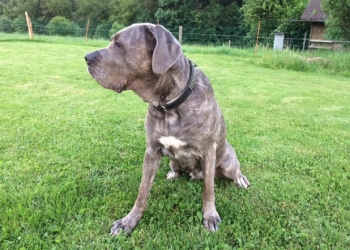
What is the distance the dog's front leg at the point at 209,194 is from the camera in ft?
7.80

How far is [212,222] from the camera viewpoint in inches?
94.2

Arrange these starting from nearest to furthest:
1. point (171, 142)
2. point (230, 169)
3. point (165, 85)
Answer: point (165, 85) → point (171, 142) → point (230, 169)

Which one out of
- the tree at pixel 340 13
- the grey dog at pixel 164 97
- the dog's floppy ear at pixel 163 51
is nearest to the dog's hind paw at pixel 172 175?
the grey dog at pixel 164 97

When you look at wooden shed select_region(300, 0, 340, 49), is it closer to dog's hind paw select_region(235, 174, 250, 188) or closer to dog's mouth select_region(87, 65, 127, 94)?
dog's hind paw select_region(235, 174, 250, 188)

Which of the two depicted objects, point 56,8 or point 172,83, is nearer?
point 172,83

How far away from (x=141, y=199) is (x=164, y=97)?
85 centimetres

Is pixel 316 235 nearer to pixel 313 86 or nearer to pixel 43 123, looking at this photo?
pixel 43 123

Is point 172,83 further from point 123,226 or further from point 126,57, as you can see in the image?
point 123,226

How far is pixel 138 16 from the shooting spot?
140 ft

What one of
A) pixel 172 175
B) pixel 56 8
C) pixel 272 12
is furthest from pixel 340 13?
pixel 56 8

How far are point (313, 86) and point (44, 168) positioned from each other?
707 centimetres

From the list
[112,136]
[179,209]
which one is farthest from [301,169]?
[112,136]

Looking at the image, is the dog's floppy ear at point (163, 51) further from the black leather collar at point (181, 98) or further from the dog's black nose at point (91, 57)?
the dog's black nose at point (91, 57)

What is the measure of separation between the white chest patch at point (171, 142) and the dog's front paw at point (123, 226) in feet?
2.11
